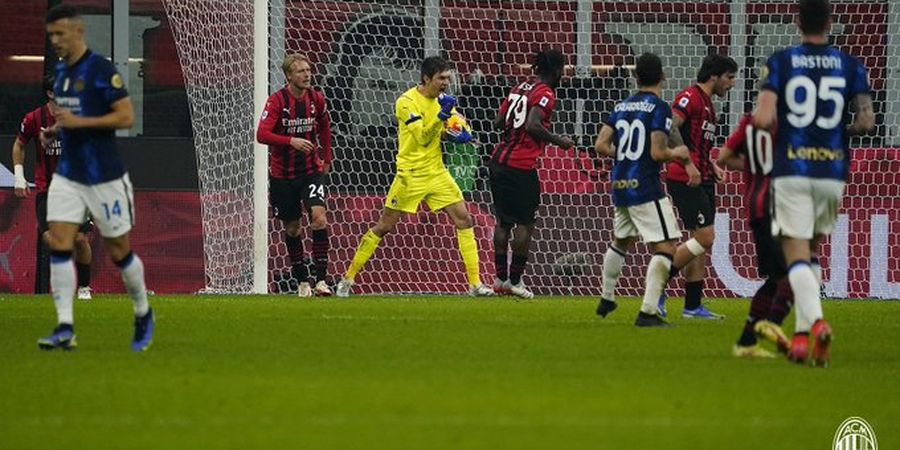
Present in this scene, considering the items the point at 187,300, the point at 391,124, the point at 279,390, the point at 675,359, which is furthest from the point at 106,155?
the point at 391,124

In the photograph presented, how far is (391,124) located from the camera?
20.0 metres

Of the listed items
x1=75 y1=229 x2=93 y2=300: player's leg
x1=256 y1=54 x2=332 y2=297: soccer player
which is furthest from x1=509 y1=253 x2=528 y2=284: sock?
x1=75 y1=229 x2=93 y2=300: player's leg

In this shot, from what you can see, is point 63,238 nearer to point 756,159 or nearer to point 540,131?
point 756,159

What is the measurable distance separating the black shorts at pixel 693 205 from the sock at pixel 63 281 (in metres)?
5.38

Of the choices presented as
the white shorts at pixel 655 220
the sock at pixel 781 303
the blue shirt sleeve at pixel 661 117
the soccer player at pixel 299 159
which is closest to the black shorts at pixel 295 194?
the soccer player at pixel 299 159

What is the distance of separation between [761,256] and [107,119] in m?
3.89

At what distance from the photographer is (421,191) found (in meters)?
17.5

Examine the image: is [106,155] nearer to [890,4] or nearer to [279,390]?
[279,390]

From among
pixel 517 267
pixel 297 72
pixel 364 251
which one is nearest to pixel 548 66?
pixel 517 267

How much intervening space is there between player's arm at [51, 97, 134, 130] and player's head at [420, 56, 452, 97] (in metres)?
7.05

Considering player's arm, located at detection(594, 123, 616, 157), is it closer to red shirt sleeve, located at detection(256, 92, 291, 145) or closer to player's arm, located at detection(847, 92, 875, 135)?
player's arm, located at detection(847, 92, 875, 135)

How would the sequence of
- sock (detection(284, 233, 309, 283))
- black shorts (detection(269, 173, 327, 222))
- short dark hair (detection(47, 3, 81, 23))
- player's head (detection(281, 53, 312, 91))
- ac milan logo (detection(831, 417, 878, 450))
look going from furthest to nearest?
sock (detection(284, 233, 309, 283)) < black shorts (detection(269, 173, 327, 222)) < player's head (detection(281, 53, 312, 91)) < short dark hair (detection(47, 3, 81, 23)) < ac milan logo (detection(831, 417, 878, 450))

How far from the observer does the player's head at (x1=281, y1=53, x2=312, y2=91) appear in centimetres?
1716

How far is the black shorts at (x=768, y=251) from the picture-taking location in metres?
10.6
